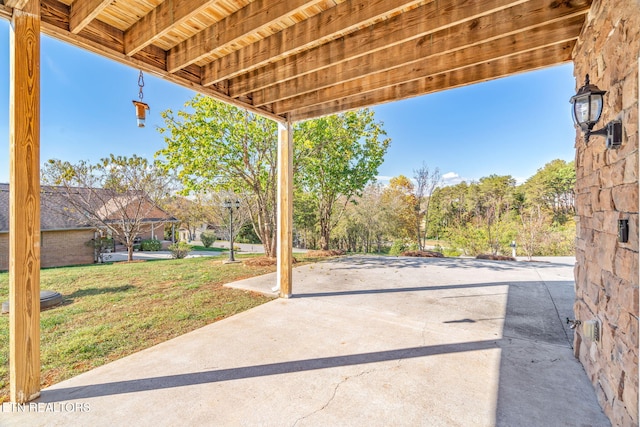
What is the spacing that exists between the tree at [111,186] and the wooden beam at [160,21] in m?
9.77

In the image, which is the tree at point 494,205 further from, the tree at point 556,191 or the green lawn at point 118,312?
the green lawn at point 118,312

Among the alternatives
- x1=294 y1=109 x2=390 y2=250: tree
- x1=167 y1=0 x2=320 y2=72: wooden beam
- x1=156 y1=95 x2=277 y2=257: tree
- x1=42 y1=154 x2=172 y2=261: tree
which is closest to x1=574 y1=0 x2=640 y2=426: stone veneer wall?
x1=167 y1=0 x2=320 y2=72: wooden beam

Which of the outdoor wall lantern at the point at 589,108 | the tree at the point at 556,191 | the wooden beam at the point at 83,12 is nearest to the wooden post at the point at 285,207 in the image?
the wooden beam at the point at 83,12

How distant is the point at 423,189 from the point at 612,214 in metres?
13.6

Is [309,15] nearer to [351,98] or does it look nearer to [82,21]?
[351,98]

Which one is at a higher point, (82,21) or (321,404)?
(82,21)

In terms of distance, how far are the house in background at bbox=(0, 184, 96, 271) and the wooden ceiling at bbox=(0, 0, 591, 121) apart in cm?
1273

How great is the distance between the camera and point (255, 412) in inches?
75.0

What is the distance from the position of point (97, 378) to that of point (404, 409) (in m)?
2.50

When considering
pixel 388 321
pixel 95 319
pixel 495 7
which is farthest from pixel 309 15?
pixel 95 319

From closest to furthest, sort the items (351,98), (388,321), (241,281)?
(388,321), (351,98), (241,281)

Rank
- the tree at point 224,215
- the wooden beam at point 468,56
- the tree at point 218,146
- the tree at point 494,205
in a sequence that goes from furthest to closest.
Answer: the tree at point 224,215 → the tree at point 494,205 → the tree at point 218,146 → the wooden beam at point 468,56

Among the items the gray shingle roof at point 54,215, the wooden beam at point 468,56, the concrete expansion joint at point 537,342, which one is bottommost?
the concrete expansion joint at point 537,342

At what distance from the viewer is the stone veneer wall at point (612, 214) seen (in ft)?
4.81
